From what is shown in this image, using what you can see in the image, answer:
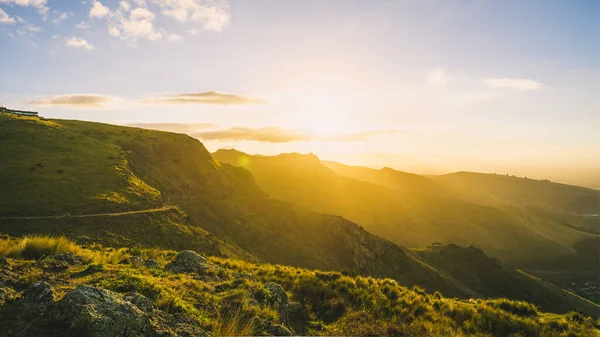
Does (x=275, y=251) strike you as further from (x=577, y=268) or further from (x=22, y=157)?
(x=577, y=268)

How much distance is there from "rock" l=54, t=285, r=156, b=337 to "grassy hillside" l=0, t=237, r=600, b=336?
0.06ft

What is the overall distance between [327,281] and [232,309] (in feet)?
36.2

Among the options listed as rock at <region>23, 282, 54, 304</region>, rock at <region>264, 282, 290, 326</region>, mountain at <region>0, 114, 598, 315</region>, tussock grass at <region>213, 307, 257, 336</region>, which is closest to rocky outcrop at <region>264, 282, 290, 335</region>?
rock at <region>264, 282, 290, 326</region>

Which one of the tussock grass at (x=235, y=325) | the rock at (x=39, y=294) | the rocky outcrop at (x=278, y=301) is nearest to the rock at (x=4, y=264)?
the rock at (x=39, y=294)

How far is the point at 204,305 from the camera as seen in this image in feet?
32.9

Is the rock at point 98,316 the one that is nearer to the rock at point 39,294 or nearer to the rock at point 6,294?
the rock at point 39,294

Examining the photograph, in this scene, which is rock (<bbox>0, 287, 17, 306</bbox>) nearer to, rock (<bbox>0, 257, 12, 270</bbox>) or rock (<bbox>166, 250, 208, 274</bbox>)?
rock (<bbox>0, 257, 12, 270</bbox>)

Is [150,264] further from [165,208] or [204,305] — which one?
[165,208]

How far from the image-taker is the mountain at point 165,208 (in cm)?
4681

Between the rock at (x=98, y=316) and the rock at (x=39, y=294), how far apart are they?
894 mm

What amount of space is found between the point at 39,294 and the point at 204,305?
4.27 meters

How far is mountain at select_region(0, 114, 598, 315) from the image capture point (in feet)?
154

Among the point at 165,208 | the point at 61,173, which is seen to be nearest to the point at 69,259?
the point at 165,208

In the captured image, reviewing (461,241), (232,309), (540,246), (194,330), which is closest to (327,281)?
(232,309)
